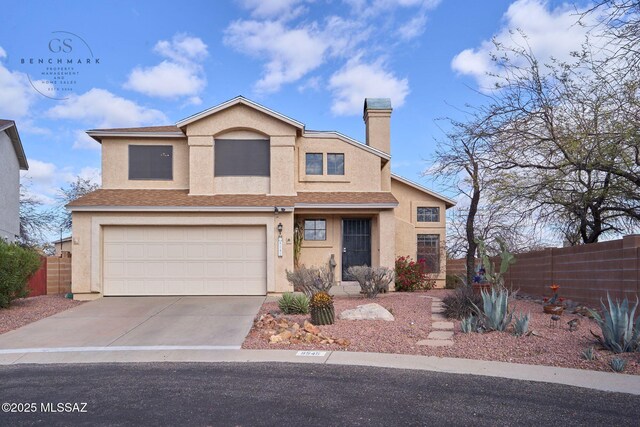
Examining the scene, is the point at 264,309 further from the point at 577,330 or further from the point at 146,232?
the point at 577,330

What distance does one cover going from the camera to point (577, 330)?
11.7 meters

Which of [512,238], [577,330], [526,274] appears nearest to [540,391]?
[577,330]

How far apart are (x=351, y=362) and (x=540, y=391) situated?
120 inches

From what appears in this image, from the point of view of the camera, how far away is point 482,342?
35.7 ft

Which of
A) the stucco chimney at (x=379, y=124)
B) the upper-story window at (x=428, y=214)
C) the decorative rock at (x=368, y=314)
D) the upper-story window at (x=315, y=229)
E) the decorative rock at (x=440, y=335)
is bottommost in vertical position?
the decorative rock at (x=440, y=335)

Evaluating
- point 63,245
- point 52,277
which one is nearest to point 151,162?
point 52,277

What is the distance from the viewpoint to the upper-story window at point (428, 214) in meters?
23.6

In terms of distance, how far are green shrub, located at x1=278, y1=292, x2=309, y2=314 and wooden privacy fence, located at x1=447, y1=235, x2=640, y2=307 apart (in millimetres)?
6582

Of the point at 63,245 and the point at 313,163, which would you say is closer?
the point at 313,163

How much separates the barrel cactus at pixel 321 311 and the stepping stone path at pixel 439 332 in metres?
2.16

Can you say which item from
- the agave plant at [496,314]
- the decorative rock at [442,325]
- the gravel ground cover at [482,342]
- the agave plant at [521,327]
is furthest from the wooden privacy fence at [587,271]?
the decorative rock at [442,325]

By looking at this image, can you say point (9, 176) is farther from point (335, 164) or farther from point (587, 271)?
point (587, 271)

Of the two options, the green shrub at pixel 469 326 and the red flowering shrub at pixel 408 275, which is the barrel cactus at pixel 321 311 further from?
the red flowering shrub at pixel 408 275

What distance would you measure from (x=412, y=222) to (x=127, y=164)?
10530 millimetres
